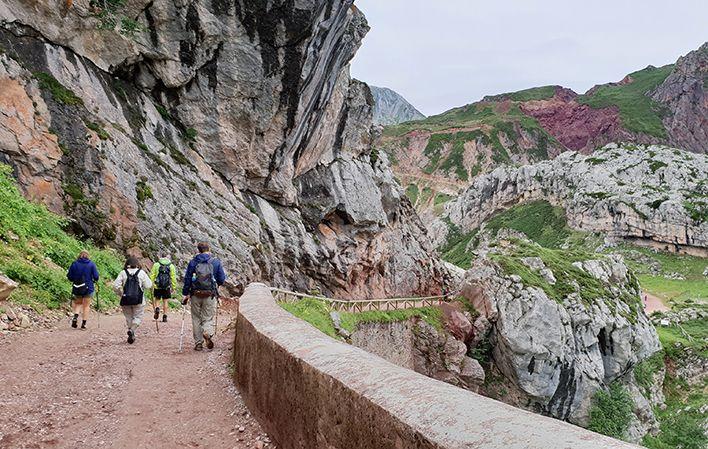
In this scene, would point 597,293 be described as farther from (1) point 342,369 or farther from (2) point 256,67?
(1) point 342,369

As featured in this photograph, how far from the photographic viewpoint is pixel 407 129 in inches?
6939

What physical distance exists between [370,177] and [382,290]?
9.24m

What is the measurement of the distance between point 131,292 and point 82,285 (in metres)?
1.66

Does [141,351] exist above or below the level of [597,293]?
above

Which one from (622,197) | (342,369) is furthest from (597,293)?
(622,197)

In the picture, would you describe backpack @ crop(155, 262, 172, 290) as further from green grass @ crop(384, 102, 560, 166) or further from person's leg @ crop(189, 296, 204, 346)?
green grass @ crop(384, 102, 560, 166)

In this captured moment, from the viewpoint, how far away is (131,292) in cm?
1033

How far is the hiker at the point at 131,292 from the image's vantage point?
1032 centimetres

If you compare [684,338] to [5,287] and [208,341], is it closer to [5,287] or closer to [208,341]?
[208,341]

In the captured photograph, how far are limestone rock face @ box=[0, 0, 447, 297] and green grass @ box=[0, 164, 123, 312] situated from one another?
8.08 feet

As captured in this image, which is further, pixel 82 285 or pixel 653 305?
pixel 653 305

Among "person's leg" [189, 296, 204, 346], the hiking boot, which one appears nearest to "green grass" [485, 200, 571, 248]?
the hiking boot

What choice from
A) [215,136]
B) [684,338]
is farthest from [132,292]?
[684,338]

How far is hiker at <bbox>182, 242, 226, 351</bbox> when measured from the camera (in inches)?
381
